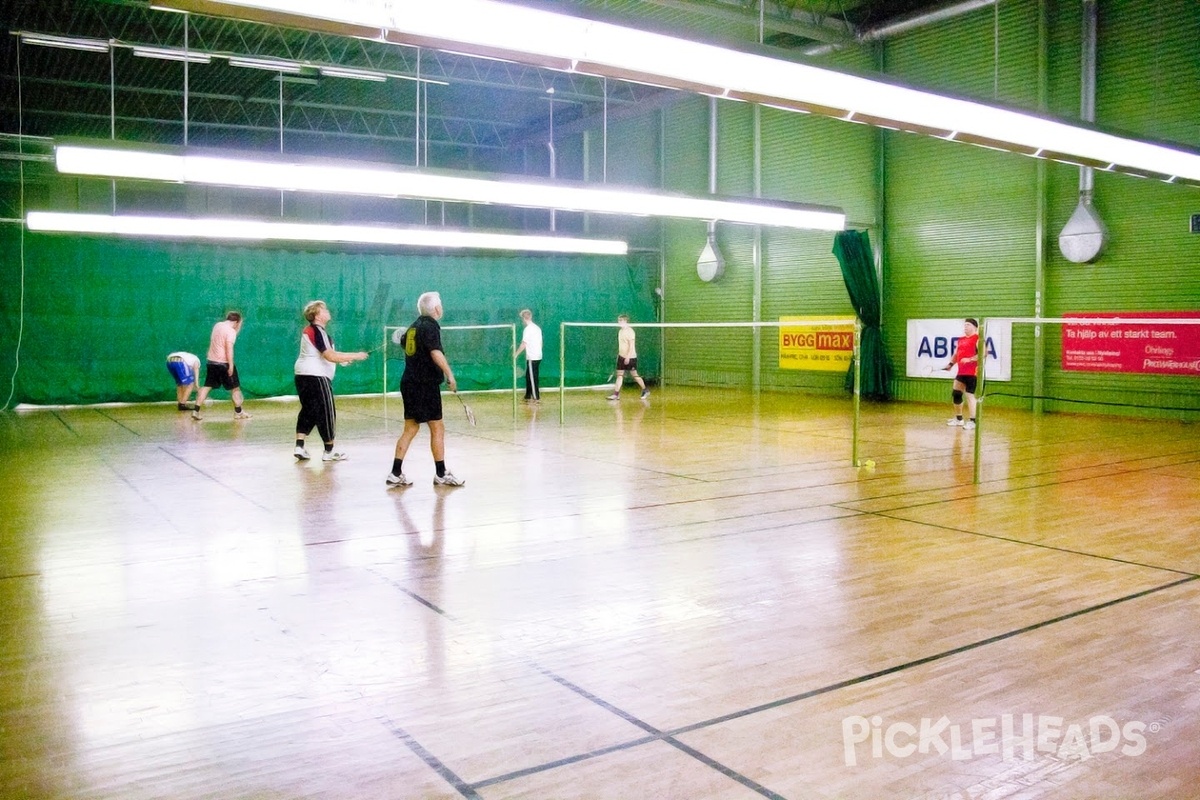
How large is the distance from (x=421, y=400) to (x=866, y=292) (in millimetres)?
10676

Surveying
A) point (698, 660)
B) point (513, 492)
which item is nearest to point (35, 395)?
point (513, 492)

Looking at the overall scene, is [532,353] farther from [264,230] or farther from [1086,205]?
[1086,205]

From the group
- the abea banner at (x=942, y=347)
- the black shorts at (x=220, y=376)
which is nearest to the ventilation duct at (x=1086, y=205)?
the abea banner at (x=942, y=347)

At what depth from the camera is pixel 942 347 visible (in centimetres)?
1514

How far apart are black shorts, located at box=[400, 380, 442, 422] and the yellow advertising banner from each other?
10.4 m

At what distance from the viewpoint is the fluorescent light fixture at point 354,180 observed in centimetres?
894

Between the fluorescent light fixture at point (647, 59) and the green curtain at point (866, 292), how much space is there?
8142mm

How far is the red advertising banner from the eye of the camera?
12.2 metres

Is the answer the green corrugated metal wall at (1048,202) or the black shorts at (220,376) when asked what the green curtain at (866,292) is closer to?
the green corrugated metal wall at (1048,202)

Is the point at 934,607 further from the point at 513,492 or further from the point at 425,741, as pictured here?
the point at 513,492

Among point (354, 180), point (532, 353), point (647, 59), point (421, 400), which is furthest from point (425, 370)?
point (532, 353)

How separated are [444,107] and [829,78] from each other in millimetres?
15918

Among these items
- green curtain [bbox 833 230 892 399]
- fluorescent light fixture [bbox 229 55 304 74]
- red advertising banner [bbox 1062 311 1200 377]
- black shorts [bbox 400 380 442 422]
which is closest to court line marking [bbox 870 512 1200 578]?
black shorts [bbox 400 380 442 422]

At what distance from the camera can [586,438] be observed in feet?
36.4
